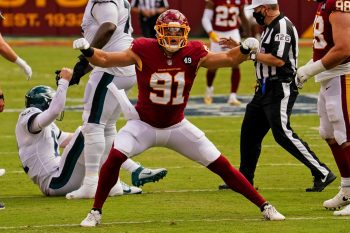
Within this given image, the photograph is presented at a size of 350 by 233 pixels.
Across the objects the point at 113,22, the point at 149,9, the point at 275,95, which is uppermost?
the point at 113,22

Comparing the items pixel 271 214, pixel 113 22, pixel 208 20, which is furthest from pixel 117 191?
pixel 208 20

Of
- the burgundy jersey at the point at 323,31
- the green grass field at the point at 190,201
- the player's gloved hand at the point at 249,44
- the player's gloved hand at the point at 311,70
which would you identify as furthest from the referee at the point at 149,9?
the player's gloved hand at the point at 249,44

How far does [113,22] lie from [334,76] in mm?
2058

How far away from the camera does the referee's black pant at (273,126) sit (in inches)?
413

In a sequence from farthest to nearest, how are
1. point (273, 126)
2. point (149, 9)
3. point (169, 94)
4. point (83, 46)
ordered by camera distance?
point (149, 9) → point (273, 126) → point (169, 94) → point (83, 46)

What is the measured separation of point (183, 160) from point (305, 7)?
16.9 meters

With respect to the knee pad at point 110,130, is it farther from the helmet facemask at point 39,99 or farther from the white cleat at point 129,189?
the helmet facemask at point 39,99

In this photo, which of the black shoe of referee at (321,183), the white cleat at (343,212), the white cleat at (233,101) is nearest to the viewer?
the white cleat at (343,212)

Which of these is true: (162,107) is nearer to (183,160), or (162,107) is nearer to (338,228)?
(338,228)

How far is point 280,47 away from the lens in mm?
10344

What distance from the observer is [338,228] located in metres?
8.38

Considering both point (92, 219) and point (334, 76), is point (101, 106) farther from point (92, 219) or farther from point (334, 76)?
point (334, 76)

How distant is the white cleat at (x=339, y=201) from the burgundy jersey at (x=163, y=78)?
56.0 inches

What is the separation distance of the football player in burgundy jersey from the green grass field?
1.01 feet
